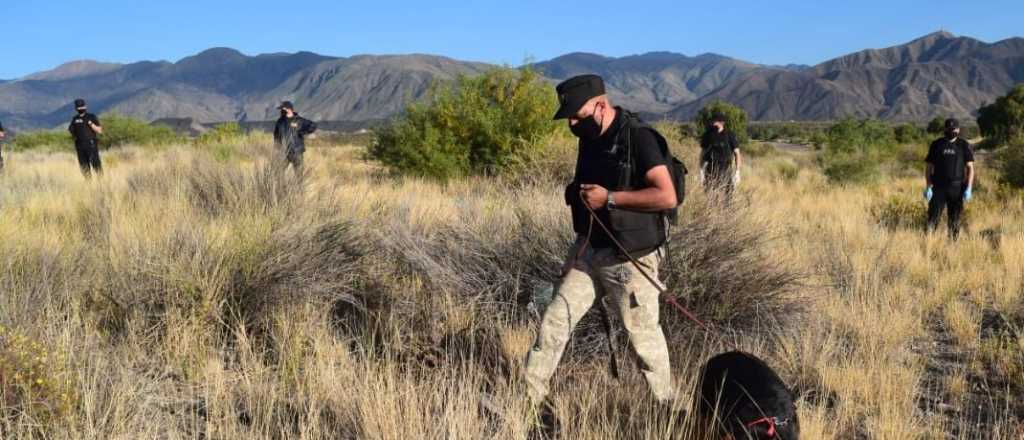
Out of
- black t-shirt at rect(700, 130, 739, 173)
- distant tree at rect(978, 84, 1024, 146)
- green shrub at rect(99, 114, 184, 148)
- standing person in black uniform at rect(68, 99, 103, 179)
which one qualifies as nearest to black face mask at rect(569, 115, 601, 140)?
black t-shirt at rect(700, 130, 739, 173)

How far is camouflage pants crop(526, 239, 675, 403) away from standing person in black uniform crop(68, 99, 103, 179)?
41.6 feet

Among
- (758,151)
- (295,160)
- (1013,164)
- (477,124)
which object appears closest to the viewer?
(295,160)

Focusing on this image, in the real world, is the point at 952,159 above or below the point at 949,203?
above

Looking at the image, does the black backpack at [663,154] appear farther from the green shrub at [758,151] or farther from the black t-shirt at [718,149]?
the green shrub at [758,151]

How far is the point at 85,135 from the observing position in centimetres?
1395

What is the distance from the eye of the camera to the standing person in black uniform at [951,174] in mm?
9133

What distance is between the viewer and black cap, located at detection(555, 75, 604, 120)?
352 cm

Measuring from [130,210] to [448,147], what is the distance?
9.07 metres

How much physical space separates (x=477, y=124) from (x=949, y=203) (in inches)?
371

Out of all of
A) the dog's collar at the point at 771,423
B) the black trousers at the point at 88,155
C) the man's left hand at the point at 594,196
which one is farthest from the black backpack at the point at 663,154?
the black trousers at the point at 88,155

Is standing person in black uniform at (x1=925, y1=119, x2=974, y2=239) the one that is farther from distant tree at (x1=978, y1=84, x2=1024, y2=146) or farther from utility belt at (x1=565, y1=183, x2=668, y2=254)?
distant tree at (x1=978, y1=84, x2=1024, y2=146)

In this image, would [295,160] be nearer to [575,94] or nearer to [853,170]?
[575,94]

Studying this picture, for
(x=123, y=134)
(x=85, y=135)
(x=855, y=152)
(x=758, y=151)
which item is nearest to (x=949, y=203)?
(x=855, y=152)

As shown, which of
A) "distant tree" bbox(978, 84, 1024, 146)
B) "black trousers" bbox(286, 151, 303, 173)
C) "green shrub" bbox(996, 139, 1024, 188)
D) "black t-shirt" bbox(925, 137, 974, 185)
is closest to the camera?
"black trousers" bbox(286, 151, 303, 173)
